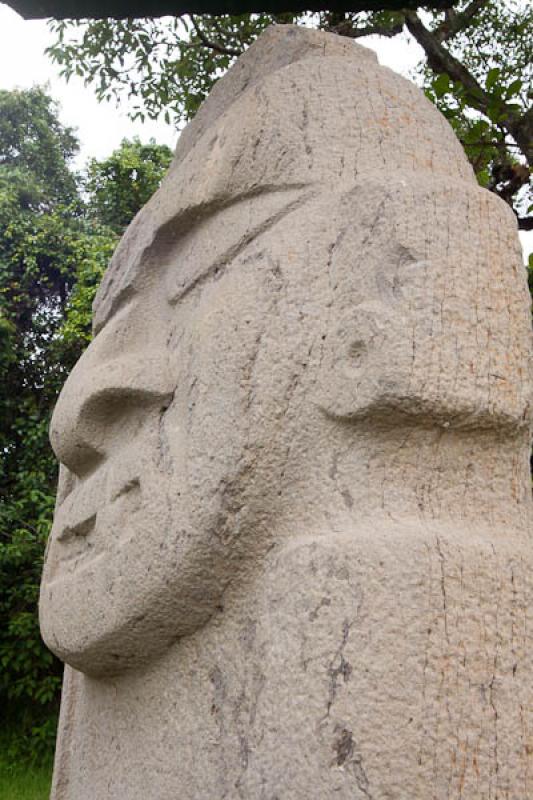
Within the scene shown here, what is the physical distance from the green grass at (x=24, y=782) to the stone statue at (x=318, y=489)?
Answer: 3.49 metres

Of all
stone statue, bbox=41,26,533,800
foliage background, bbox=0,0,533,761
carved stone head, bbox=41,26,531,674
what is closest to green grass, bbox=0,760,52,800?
foliage background, bbox=0,0,533,761

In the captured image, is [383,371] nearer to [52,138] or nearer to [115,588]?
[115,588]

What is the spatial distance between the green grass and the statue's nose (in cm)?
370

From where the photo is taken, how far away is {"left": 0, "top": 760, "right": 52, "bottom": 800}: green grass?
4816 millimetres

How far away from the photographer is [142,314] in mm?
1880

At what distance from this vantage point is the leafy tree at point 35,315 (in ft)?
18.2

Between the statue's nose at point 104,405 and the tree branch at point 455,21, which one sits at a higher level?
the tree branch at point 455,21

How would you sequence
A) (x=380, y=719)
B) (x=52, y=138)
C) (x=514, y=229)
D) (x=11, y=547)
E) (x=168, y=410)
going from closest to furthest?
(x=380, y=719) < (x=514, y=229) < (x=168, y=410) < (x=11, y=547) < (x=52, y=138)

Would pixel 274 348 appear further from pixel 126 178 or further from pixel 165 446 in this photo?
pixel 126 178

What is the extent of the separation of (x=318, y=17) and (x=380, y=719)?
3901mm

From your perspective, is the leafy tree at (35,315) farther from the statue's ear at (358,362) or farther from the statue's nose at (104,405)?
the statue's ear at (358,362)

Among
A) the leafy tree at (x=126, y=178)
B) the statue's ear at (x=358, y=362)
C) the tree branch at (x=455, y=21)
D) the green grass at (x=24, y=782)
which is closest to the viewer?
the statue's ear at (x=358, y=362)

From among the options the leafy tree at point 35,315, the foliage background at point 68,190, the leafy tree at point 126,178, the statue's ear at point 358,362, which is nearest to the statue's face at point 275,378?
the statue's ear at point 358,362

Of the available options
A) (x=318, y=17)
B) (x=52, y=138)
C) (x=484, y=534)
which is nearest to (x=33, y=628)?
(x=318, y=17)
